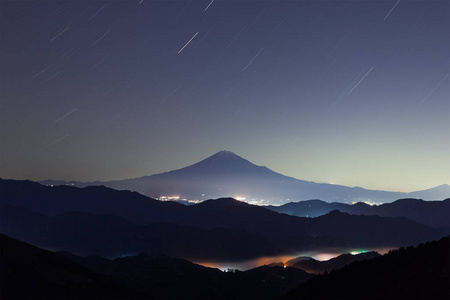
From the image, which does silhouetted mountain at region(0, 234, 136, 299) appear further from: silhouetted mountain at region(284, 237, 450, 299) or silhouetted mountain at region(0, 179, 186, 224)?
silhouetted mountain at region(0, 179, 186, 224)

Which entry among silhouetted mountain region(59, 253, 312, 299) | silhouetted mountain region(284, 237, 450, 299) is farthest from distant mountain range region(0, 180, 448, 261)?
silhouetted mountain region(284, 237, 450, 299)

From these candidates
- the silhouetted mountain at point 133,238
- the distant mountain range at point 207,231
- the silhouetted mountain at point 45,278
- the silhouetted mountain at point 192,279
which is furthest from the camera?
the distant mountain range at point 207,231

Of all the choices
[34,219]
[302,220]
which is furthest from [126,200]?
[302,220]

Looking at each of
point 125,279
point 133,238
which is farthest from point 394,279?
point 133,238

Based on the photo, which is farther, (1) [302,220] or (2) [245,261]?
(1) [302,220]

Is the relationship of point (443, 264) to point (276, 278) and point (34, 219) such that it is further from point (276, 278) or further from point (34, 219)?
point (34, 219)

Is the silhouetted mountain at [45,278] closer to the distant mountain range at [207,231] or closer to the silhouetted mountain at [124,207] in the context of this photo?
the distant mountain range at [207,231]

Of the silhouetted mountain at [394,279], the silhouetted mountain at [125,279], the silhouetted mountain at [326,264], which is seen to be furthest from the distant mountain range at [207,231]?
the silhouetted mountain at [394,279]
